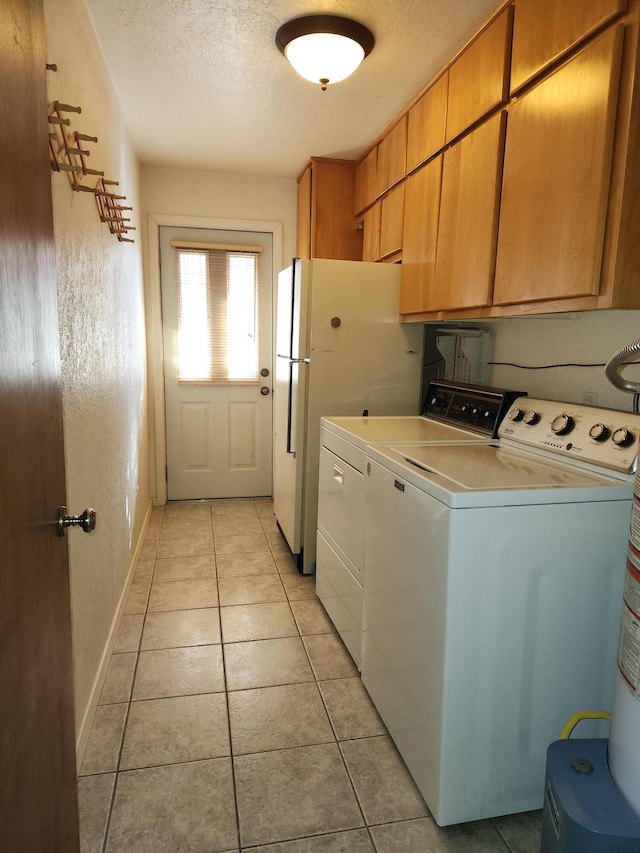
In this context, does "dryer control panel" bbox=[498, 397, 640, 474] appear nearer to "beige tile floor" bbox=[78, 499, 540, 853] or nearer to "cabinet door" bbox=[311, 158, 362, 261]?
"beige tile floor" bbox=[78, 499, 540, 853]

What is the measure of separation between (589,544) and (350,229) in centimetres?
277

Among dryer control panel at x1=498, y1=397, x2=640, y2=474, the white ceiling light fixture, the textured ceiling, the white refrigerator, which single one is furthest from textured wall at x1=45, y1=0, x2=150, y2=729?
dryer control panel at x1=498, y1=397, x2=640, y2=474

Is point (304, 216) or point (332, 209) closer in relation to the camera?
point (332, 209)

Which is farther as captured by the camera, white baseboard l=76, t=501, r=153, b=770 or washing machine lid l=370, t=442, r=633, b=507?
white baseboard l=76, t=501, r=153, b=770

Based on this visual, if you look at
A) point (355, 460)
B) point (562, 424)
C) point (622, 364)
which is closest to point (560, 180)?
point (622, 364)

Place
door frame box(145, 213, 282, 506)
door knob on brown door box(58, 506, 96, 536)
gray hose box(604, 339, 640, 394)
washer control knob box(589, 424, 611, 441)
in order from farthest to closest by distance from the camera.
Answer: door frame box(145, 213, 282, 506)
washer control knob box(589, 424, 611, 441)
gray hose box(604, 339, 640, 394)
door knob on brown door box(58, 506, 96, 536)

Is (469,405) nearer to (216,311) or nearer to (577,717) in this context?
(577,717)

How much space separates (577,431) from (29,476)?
4.99 feet

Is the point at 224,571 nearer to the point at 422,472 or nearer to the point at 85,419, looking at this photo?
the point at 85,419

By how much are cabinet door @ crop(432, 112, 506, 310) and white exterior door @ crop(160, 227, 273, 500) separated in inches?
86.3

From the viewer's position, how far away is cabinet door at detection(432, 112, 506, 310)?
191cm

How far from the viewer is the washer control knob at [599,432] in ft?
5.20

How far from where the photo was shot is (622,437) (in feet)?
4.97

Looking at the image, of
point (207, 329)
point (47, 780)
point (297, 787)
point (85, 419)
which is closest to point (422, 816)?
point (297, 787)
